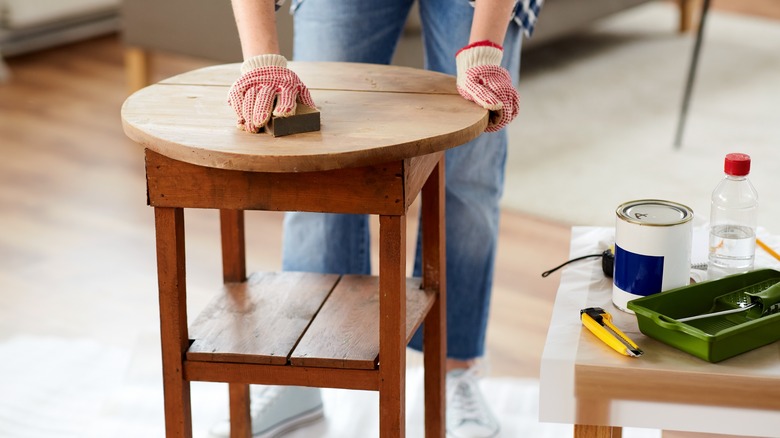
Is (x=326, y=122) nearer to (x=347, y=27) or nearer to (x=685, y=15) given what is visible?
(x=347, y=27)

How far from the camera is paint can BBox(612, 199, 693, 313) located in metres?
1.04

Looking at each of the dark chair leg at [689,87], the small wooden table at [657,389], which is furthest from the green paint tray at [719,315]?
the dark chair leg at [689,87]

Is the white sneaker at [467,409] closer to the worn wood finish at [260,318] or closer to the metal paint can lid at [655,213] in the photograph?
the worn wood finish at [260,318]

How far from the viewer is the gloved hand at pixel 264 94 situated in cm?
104

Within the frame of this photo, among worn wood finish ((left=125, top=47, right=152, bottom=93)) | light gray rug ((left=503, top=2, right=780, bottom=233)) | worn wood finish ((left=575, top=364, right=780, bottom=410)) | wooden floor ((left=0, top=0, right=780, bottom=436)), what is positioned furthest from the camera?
worn wood finish ((left=125, top=47, right=152, bottom=93))

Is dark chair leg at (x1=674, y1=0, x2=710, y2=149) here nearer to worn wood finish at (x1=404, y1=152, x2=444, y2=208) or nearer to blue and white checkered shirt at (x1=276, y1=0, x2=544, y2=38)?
blue and white checkered shirt at (x1=276, y1=0, x2=544, y2=38)

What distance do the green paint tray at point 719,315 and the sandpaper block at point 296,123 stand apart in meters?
0.37

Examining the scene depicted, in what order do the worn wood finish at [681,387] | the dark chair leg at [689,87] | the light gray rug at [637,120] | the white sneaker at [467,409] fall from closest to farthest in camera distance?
the worn wood finish at [681,387] < the white sneaker at [467,409] < the light gray rug at [637,120] < the dark chair leg at [689,87]

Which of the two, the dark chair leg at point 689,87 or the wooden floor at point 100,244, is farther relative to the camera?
the dark chair leg at point 689,87

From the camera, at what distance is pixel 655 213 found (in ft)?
3.55

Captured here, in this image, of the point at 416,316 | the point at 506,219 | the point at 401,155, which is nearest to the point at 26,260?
the point at 506,219

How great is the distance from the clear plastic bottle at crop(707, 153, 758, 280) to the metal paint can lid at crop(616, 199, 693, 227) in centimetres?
9

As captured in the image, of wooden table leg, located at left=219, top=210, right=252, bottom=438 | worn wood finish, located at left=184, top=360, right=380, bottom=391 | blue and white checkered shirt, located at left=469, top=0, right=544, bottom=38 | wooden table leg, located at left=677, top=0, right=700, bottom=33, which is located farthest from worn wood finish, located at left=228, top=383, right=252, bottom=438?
wooden table leg, located at left=677, top=0, right=700, bottom=33

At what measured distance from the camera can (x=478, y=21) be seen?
125 cm
